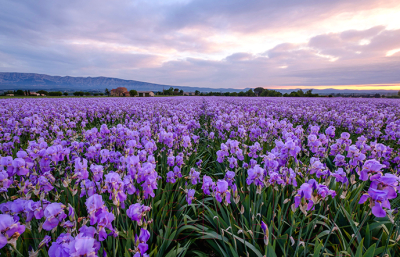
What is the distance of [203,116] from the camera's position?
34.8ft

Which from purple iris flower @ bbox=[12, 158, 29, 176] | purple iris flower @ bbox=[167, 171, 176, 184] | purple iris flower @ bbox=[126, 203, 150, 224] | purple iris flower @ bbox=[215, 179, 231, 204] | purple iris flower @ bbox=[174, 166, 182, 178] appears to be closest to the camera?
purple iris flower @ bbox=[126, 203, 150, 224]

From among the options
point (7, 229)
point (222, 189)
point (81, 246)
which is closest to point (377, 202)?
point (222, 189)

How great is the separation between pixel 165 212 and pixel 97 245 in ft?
4.39

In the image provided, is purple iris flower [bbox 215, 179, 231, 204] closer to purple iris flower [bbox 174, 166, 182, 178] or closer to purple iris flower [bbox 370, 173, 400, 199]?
purple iris flower [bbox 370, 173, 400, 199]

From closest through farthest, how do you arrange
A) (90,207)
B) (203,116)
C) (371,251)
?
(90,207), (371,251), (203,116)

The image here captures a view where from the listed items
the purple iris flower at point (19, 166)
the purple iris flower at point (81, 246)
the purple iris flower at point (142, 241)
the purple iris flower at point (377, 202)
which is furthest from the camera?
the purple iris flower at point (19, 166)

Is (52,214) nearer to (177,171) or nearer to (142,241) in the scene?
(142,241)

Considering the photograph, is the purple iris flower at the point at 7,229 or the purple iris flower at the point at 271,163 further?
the purple iris flower at the point at 271,163

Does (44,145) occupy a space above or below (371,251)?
above

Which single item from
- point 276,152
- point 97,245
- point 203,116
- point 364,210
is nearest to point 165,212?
point 97,245

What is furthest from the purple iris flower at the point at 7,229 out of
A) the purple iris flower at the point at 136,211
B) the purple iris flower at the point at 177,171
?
the purple iris flower at the point at 177,171

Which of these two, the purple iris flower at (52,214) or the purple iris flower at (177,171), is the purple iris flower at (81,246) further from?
the purple iris flower at (177,171)

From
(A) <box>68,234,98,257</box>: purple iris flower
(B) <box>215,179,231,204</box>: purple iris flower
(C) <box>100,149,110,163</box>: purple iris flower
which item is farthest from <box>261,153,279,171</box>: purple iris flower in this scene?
(C) <box>100,149,110,163</box>: purple iris flower

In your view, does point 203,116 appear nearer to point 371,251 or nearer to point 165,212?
point 165,212
